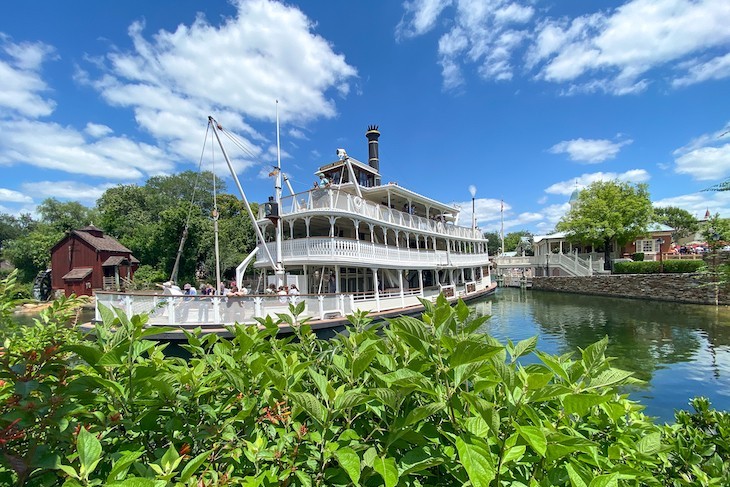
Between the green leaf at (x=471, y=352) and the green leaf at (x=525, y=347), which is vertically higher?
the green leaf at (x=471, y=352)

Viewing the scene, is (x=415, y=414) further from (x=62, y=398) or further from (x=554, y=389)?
(x=62, y=398)

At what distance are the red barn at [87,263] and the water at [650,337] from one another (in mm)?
34037

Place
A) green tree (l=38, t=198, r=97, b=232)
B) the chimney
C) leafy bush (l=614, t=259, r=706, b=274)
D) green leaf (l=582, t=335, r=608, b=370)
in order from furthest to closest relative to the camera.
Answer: green tree (l=38, t=198, r=97, b=232) → the chimney → leafy bush (l=614, t=259, r=706, b=274) → green leaf (l=582, t=335, r=608, b=370)

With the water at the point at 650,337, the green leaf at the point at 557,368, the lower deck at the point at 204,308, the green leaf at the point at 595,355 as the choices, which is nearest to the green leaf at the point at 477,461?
the green leaf at the point at 557,368

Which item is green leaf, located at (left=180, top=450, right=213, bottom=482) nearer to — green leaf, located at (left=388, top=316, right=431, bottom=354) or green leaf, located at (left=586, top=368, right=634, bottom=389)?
green leaf, located at (left=388, top=316, right=431, bottom=354)

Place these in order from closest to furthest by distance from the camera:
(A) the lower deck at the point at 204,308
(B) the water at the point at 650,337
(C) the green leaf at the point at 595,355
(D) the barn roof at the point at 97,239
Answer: (C) the green leaf at the point at 595,355, (B) the water at the point at 650,337, (A) the lower deck at the point at 204,308, (D) the barn roof at the point at 97,239

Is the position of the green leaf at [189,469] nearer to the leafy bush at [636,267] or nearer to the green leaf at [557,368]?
the green leaf at [557,368]

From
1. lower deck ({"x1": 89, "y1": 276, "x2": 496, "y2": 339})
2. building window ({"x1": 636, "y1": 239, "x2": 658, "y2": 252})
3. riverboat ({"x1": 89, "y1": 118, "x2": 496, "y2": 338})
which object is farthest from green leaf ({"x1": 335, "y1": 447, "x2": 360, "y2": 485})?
building window ({"x1": 636, "y1": 239, "x2": 658, "y2": 252})

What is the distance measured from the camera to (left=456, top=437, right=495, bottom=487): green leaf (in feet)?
3.01

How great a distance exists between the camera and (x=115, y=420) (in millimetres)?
1235

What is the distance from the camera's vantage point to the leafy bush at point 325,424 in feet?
3.33

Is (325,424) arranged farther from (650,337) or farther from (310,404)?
(650,337)

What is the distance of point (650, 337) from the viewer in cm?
1332

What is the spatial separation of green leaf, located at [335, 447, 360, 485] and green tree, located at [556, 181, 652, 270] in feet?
124
